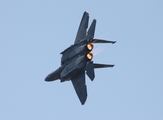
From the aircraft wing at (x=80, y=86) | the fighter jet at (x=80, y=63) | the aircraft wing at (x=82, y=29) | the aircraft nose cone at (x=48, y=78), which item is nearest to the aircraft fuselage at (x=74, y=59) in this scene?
the fighter jet at (x=80, y=63)

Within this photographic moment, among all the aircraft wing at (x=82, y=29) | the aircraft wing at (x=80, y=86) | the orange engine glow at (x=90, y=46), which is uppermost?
the aircraft wing at (x=82, y=29)

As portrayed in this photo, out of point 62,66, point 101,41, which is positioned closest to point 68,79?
point 62,66

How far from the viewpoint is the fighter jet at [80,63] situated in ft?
184

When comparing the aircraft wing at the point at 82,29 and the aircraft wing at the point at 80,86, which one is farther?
the aircraft wing at the point at 82,29

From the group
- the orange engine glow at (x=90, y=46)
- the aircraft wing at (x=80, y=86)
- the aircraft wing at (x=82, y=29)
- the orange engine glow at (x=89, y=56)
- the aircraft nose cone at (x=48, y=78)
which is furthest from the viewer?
the aircraft nose cone at (x=48, y=78)

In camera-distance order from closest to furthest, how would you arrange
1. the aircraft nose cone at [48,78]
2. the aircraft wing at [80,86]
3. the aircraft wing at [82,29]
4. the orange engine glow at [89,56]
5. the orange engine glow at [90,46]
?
the orange engine glow at [90,46] → the orange engine glow at [89,56] → the aircraft wing at [80,86] → the aircraft wing at [82,29] → the aircraft nose cone at [48,78]

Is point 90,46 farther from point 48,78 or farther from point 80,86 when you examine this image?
point 48,78

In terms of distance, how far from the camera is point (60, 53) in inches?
A: 2317

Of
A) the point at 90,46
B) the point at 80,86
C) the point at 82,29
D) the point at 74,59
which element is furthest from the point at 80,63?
the point at 82,29

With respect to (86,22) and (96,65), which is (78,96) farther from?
(86,22)

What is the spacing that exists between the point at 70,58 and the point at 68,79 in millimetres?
2233

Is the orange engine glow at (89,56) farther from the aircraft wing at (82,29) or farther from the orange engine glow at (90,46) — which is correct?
the aircraft wing at (82,29)

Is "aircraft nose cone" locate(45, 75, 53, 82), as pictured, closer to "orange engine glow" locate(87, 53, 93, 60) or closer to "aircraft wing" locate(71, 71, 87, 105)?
"aircraft wing" locate(71, 71, 87, 105)

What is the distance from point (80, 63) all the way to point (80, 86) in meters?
2.30
